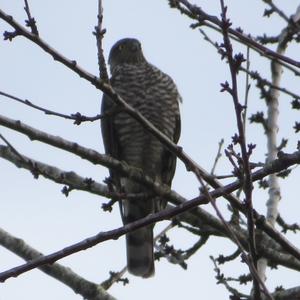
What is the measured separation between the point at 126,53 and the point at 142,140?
150 cm

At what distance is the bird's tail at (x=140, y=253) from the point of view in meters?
6.74

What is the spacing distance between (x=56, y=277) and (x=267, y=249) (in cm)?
126

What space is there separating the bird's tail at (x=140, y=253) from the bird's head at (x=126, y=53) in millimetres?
2021

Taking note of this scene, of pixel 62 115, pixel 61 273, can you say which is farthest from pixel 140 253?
pixel 62 115

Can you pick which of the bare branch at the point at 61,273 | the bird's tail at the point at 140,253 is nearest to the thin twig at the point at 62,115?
the bare branch at the point at 61,273

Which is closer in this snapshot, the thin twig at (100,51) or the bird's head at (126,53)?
the thin twig at (100,51)

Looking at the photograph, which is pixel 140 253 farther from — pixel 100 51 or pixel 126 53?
pixel 100 51

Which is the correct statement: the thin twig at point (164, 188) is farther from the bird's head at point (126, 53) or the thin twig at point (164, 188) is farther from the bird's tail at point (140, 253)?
the bird's head at point (126, 53)

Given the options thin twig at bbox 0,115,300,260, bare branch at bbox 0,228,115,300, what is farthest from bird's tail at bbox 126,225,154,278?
thin twig at bbox 0,115,300,260

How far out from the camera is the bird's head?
27.4 ft

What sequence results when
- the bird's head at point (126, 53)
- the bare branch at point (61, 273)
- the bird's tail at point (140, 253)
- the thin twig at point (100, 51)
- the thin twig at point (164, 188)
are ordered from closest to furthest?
the thin twig at point (164, 188) → the thin twig at point (100, 51) → the bare branch at point (61, 273) → the bird's tail at point (140, 253) → the bird's head at point (126, 53)

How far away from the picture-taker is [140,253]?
688 cm

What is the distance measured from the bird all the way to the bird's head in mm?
557

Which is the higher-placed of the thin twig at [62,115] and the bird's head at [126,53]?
the bird's head at [126,53]
